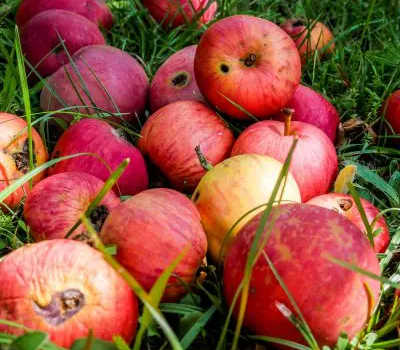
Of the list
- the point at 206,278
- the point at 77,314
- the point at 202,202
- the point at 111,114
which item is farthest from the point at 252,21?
the point at 77,314

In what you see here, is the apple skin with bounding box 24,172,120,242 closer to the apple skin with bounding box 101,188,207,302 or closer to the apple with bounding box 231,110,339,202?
the apple skin with bounding box 101,188,207,302

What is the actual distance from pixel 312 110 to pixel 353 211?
0.65m

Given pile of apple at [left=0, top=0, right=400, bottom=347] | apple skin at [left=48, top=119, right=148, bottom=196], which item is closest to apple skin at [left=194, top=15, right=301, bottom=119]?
pile of apple at [left=0, top=0, right=400, bottom=347]

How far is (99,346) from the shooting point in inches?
61.7

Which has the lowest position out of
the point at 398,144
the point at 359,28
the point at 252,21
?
the point at 398,144

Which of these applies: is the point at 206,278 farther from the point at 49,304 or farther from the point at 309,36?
the point at 309,36

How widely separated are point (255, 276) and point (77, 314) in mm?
475

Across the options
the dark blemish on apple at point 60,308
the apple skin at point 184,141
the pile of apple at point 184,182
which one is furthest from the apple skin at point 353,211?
the dark blemish on apple at point 60,308

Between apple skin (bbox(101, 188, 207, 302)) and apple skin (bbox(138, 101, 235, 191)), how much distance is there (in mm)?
578

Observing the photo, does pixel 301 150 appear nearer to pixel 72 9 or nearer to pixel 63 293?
pixel 63 293

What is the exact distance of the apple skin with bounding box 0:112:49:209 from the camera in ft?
7.77

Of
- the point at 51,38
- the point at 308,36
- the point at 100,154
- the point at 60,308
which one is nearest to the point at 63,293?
the point at 60,308

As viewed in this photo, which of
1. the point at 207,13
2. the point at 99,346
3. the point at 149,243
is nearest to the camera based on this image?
the point at 99,346

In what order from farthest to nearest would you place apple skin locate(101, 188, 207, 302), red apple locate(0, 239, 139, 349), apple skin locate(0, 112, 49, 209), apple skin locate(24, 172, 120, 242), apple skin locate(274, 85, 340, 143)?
apple skin locate(274, 85, 340, 143) → apple skin locate(0, 112, 49, 209) → apple skin locate(24, 172, 120, 242) → apple skin locate(101, 188, 207, 302) → red apple locate(0, 239, 139, 349)
